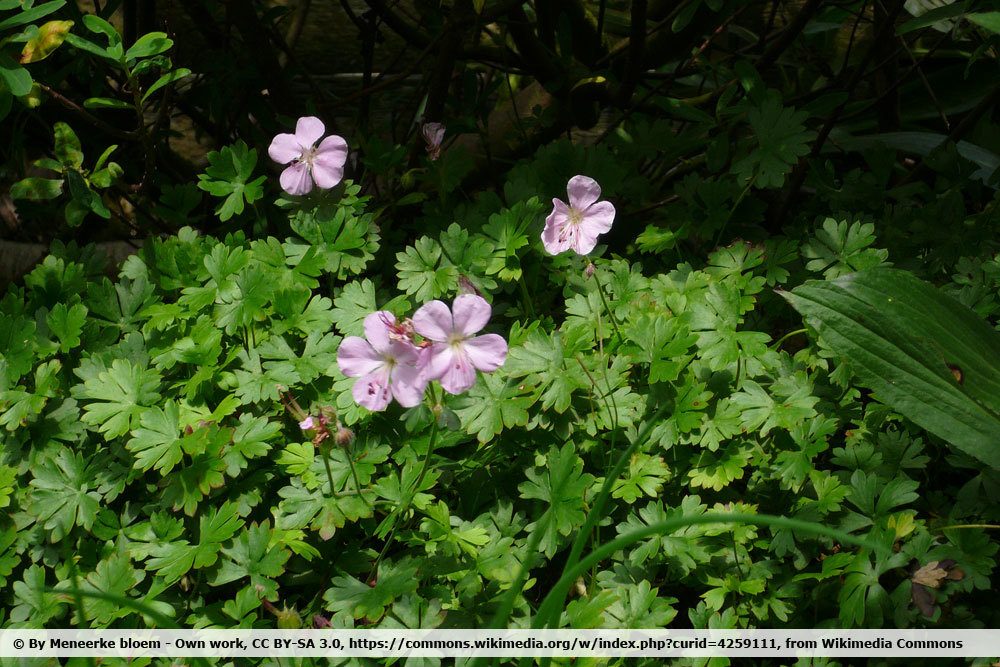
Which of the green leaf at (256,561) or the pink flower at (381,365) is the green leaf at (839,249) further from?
the green leaf at (256,561)

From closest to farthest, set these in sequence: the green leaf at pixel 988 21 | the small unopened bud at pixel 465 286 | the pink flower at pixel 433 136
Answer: the green leaf at pixel 988 21
the small unopened bud at pixel 465 286
the pink flower at pixel 433 136

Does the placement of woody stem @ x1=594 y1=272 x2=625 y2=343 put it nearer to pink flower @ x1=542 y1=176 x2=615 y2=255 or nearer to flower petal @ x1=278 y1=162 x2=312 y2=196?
pink flower @ x1=542 y1=176 x2=615 y2=255

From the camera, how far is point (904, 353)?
5.15 feet

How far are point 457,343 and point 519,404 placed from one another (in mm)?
356

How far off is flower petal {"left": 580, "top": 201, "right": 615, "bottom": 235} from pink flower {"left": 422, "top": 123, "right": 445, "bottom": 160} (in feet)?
2.17

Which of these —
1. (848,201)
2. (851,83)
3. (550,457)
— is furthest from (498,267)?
(851,83)

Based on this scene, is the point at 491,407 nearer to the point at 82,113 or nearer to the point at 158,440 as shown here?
the point at 158,440

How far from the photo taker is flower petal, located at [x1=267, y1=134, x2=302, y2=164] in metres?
2.00

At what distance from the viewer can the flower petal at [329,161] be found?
2014 mm

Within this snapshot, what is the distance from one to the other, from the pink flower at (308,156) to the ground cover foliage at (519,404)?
1 centimetres

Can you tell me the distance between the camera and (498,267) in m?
1.99

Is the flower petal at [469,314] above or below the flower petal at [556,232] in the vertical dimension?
above

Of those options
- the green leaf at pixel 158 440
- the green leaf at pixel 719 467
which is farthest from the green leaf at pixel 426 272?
the green leaf at pixel 719 467

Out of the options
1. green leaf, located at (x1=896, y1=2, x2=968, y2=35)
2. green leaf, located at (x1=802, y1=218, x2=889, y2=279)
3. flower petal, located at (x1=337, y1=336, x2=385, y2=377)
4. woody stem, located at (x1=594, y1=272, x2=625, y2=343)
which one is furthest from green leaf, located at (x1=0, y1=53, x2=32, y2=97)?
green leaf, located at (x1=896, y1=2, x2=968, y2=35)
